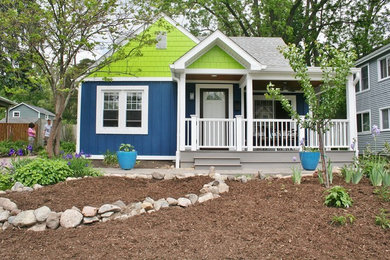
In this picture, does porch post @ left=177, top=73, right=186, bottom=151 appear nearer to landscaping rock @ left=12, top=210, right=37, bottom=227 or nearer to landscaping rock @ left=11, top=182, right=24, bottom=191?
landscaping rock @ left=11, top=182, right=24, bottom=191

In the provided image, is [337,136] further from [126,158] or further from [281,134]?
[126,158]

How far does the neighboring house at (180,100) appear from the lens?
315 inches

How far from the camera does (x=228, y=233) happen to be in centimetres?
270

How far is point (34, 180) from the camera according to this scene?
180 inches

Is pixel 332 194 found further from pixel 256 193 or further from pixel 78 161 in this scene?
pixel 78 161

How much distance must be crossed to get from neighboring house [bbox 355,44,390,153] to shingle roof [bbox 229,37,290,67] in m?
6.70

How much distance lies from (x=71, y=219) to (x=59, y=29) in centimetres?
533

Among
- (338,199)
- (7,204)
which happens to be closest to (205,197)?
(338,199)

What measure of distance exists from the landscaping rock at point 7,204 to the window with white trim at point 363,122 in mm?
17201

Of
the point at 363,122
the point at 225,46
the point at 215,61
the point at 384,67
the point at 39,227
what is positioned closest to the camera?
the point at 39,227

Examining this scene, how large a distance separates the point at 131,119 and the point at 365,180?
22.3 ft

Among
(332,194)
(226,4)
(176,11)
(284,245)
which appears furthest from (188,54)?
(226,4)

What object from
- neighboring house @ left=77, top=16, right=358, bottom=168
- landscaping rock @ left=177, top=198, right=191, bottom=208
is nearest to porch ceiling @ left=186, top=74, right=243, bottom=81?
neighboring house @ left=77, top=16, right=358, bottom=168

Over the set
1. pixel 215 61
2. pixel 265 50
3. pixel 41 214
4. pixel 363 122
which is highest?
pixel 265 50
